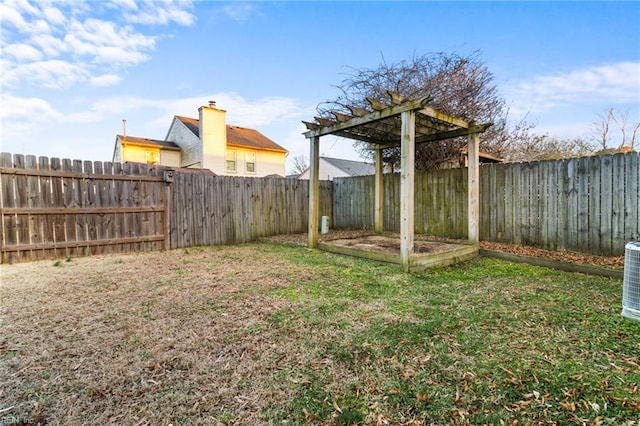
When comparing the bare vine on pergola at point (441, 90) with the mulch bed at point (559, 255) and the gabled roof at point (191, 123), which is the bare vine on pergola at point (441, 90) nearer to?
the mulch bed at point (559, 255)

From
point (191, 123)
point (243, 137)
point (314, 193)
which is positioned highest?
point (191, 123)

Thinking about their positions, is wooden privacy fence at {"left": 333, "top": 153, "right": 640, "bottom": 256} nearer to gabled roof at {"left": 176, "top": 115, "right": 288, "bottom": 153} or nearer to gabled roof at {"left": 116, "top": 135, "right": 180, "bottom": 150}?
gabled roof at {"left": 176, "top": 115, "right": 288, "bottom": 153}

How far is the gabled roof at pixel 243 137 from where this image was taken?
15404 mm

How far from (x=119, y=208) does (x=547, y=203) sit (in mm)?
7699

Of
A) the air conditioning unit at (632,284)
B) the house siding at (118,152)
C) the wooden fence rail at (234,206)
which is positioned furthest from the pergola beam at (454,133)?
the house siding at (118,152)

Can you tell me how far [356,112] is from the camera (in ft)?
15.1

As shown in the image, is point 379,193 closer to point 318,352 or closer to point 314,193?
point 314,193

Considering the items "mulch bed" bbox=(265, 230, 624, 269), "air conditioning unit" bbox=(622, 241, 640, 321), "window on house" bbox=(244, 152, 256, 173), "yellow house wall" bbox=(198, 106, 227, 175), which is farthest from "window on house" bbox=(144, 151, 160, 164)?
"air conditioning unit" bbox=(622, 241, 640, 321)

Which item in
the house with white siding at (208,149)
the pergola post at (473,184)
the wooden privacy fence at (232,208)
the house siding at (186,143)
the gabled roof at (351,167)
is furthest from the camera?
the gabled roof at (351,167)

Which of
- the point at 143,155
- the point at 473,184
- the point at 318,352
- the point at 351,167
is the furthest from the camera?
the point at 351,167

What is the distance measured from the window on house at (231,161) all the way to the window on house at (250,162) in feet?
2.34

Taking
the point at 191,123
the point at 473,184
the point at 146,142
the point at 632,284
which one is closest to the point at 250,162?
the point at 191,123

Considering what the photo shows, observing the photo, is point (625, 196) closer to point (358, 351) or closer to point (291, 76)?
point (358, 351)

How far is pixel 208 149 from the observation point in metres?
14.0
